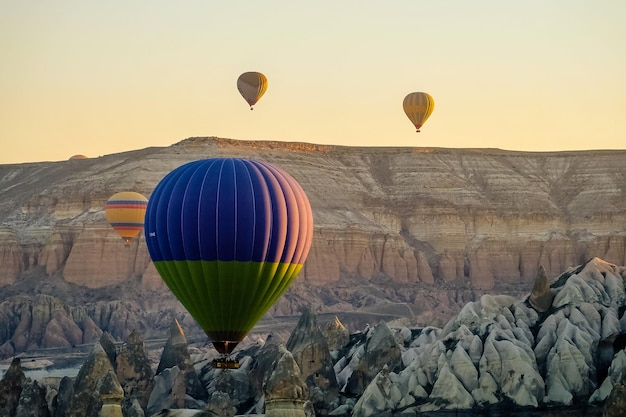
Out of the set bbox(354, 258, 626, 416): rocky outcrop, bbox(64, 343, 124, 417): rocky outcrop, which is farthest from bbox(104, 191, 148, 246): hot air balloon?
bbox(354, 258, 626, 416): rocky outcrop

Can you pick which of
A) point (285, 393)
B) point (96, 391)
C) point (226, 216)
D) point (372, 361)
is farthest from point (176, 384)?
point (285, 393)

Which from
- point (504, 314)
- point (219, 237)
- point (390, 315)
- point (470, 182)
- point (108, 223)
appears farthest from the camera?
point (470, 182)

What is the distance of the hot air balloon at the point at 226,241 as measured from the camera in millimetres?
68688

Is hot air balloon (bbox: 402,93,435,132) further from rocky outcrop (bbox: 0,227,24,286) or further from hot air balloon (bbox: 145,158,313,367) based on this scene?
hot air balloon (bbox: 145,158,313,367)

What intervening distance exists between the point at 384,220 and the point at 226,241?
110402mm

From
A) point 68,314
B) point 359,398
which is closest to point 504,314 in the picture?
point 359,398

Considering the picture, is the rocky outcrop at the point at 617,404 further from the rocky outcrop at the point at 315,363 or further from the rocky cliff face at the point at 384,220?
the rocky cliff face at the point at 384,220

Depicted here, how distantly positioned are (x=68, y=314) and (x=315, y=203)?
40138mm

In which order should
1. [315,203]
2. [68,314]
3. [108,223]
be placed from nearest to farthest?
1. [68,314]
2. [108,223]
3. [315,203]

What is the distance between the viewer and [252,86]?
137 m

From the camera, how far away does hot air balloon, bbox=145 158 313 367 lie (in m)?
68.7

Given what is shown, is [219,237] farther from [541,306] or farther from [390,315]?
[390,315]

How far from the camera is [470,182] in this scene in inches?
7367

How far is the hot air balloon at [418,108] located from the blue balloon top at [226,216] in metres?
84.7
